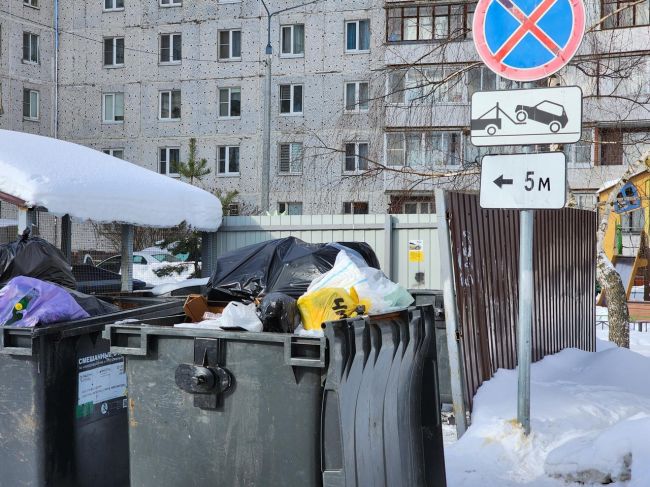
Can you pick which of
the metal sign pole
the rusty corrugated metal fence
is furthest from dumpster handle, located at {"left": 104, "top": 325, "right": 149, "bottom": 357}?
the rusty corrugated metal fence

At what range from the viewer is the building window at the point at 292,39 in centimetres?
3559

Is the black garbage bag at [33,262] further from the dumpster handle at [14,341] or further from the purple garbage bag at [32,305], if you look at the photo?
the dumpster handle at [14,341]

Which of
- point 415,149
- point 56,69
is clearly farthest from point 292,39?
point 56,69

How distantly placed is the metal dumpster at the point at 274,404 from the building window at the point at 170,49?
34867 millimetres

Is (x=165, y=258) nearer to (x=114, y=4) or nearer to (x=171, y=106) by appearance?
(x=171, y=106)

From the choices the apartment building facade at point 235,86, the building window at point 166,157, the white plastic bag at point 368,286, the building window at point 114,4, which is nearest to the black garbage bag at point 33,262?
the white plastic bag at point 368,286

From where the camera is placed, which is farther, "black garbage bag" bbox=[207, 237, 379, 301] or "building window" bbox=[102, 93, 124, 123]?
"building window" bbox=[102, 93, 124, 123]

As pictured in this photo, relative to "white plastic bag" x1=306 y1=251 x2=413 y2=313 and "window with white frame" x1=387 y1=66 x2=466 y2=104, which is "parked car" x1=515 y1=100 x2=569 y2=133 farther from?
"window with white frame" x1=387 y1=66 x2=466 y2=104

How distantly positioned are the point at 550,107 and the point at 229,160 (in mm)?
31831

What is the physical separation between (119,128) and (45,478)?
35293 millimetres

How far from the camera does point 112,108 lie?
37.7 metres

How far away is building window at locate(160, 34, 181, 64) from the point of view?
36.9m

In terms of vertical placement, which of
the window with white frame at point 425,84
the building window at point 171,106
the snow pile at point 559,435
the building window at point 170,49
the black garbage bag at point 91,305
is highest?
the building window at point 170,49

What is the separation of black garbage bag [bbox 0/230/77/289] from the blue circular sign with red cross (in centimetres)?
343
